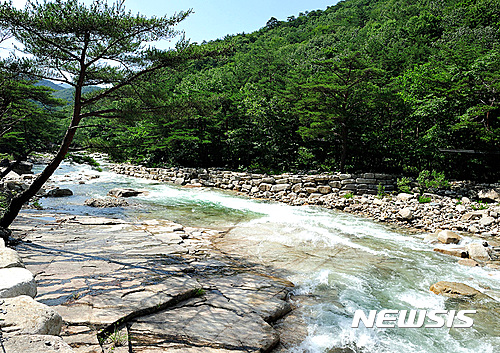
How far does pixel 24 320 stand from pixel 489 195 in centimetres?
1378

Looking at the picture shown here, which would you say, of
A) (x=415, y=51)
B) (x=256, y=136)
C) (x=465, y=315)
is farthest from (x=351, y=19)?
(x=465, y=315)

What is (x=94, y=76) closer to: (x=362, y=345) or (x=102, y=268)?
(x=102, y=268)

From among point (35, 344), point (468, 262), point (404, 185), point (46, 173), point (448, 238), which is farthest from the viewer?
point (404, 185)

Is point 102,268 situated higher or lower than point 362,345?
higher

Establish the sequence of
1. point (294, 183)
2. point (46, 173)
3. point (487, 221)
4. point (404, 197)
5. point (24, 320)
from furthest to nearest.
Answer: point (294, 183) < point (404, 197) < point (487, 221) < point (46, 173) < point (24, 320)

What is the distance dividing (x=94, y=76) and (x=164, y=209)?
6.06 meters

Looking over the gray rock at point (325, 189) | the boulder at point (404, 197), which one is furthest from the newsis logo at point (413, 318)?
the gray rock at point (325, 189)

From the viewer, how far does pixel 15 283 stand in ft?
7.74

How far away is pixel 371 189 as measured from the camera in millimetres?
13203

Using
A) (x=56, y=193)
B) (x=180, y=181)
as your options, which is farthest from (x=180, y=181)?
(x=56, y=193)

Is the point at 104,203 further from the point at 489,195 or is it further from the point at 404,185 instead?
the point at 489,195

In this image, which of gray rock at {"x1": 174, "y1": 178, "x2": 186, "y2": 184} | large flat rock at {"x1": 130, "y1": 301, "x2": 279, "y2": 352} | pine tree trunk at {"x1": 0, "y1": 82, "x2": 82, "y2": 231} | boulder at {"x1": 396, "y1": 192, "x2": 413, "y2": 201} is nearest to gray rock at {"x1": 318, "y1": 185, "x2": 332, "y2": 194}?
boulder at {"x1": 396, "y1": 192, "x2": 413, "y2": 201}

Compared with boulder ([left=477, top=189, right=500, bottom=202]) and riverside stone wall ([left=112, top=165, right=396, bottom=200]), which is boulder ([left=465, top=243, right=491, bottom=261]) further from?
riverside stone wall ([left=112, top=165, right=396, bottom=200])

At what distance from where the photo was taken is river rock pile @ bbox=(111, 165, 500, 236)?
902 centimetres
